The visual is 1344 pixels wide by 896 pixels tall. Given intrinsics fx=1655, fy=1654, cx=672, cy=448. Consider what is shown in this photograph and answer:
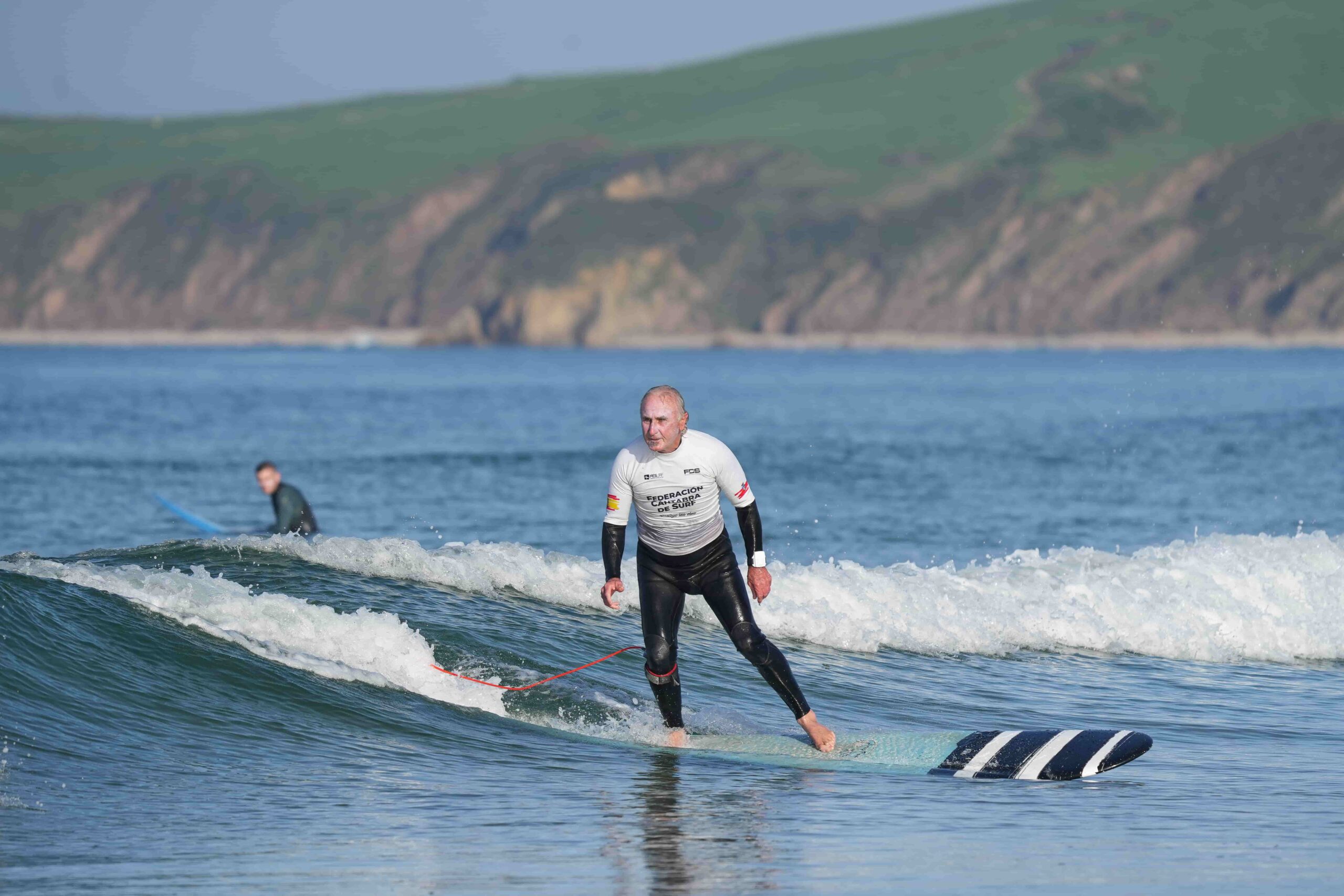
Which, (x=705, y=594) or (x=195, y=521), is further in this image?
(x=195, y=521)

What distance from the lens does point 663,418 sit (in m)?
9.22

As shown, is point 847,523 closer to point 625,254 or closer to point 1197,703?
point 1197,703

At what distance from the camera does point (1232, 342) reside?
479 feet

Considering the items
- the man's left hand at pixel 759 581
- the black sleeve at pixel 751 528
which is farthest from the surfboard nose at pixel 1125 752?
the black sleeve at pixel 751 528

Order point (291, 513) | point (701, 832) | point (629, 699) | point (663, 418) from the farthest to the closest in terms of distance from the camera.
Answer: point (291, 513) < point (629, 699) < point (663, 418) < point (701, 832)

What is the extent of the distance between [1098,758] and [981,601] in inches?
251

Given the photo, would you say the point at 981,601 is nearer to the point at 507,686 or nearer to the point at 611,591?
the point at 507,686

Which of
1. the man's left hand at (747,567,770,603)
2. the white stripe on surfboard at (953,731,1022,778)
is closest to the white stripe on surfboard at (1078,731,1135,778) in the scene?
the white stripe on surfboard at (953,731,1022,778)

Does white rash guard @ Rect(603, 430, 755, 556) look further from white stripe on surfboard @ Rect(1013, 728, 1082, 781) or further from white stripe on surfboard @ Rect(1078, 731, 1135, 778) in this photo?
white stripe on surfboard @ Rect(1078, 731, 1135, 778)

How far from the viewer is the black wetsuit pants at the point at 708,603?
31.9ft

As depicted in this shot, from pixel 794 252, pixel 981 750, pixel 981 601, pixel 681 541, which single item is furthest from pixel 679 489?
pixel 794 252

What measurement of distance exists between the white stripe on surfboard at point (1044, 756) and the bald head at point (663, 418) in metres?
2.73

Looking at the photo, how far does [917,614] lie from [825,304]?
153m

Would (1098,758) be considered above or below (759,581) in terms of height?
below
